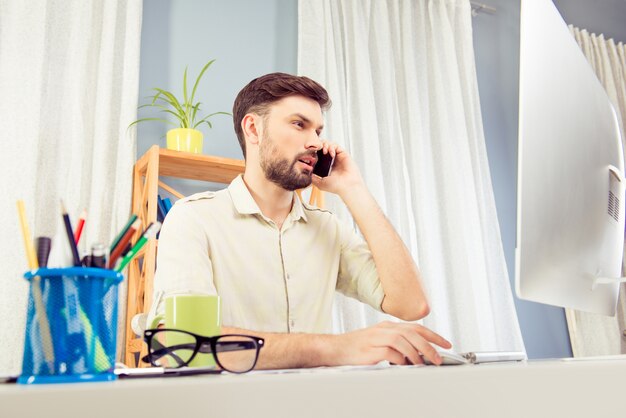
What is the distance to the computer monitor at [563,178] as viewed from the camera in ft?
2.40

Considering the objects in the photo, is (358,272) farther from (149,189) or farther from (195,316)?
(195,316)

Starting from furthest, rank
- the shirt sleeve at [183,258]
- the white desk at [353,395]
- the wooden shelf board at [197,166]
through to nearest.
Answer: the wooden shelf board at [197,166]
the shirt sleeve at [183,258]
the white desk at [353,395]

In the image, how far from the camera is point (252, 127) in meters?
1.70

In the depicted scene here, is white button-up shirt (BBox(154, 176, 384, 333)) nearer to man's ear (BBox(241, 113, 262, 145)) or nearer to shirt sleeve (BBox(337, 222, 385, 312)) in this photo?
shirt sleeve (BBox(337, 222, 385, 312))

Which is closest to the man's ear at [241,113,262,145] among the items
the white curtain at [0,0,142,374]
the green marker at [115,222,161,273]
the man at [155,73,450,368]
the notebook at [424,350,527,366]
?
the man at [155,73,450,368]

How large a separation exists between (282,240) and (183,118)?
0.87m

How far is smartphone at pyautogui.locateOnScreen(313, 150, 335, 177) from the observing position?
161cm

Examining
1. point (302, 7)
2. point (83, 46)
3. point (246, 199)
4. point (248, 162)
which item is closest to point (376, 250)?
point (246, 199)

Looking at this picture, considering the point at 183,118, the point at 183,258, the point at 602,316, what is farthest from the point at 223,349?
the point at 602,316

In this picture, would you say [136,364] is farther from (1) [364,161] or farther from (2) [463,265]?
(2) [463,265]

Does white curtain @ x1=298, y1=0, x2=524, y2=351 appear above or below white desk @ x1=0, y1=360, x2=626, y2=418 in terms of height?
above

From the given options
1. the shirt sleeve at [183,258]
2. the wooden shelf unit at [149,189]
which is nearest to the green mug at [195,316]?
the shirt sleeve at [183,258]

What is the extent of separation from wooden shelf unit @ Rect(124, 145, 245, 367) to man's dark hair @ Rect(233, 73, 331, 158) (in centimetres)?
39

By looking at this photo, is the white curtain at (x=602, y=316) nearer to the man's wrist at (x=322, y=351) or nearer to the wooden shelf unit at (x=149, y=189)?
the wooden shelf unit at (x=149, y=189)
